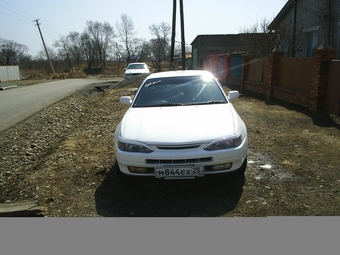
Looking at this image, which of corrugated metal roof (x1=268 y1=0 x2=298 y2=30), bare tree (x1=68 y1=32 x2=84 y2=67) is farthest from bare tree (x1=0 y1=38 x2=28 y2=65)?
corrugated metal roof (x1=268 y1=0 x2=298 y2=30)

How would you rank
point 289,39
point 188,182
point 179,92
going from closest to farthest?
point 188,182 → point 179,92 → point 289,39

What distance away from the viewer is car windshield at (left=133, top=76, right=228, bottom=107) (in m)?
4.82

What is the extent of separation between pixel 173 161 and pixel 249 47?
16.3 meters

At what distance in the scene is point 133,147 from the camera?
3703 millimetres

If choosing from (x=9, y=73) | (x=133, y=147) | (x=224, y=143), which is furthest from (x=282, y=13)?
(x=9, y=73)

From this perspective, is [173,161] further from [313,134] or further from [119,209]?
[313,134]

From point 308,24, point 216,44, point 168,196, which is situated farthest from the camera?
point 216,44

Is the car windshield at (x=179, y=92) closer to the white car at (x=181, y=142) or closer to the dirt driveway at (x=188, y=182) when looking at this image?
the white car at (x=181, y=142)

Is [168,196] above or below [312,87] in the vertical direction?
below

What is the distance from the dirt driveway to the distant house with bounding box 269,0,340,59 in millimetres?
9995

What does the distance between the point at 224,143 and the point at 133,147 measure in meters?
1.07

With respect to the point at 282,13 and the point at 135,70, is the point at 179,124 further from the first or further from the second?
the point at 135,70

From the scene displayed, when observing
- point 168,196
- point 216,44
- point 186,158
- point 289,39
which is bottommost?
point 168,196

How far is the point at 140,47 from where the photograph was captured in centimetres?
6456
